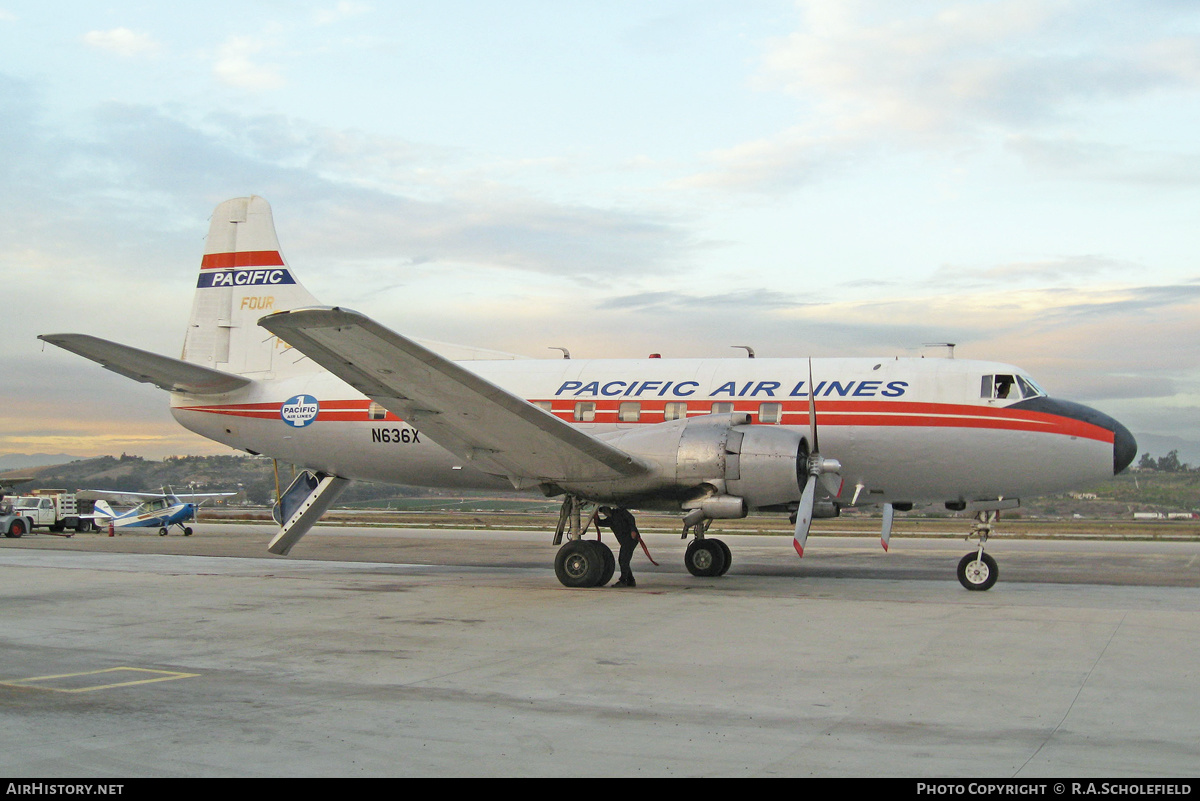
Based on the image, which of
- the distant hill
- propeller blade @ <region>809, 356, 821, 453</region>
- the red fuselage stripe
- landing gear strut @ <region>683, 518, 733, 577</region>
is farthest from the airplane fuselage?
the distant hill

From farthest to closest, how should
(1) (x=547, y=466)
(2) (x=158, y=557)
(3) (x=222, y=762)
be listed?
1. (2) (x=158, y=557)
2. (1) (x=547, y=466)
3. (3) (x=222, y=762)

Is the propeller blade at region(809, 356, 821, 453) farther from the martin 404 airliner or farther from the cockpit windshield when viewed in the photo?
the cockpit windshield

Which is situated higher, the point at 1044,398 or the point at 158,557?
the point at 1044,398

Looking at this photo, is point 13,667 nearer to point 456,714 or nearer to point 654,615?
point 456,714

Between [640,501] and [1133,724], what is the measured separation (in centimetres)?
917

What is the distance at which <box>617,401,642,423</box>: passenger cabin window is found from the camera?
1697 cm

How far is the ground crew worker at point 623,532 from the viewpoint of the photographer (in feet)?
50.0

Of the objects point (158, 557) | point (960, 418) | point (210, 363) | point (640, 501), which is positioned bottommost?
point (158, 557)

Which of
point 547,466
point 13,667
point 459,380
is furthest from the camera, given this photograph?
point 547,466

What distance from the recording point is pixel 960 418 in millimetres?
15734

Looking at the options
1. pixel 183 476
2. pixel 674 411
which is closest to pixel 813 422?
pixel 674 411

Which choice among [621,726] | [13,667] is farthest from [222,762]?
[13,667]

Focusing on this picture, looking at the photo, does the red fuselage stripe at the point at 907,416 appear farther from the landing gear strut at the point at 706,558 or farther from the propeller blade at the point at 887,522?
the landing gear strut at the point at 706,558

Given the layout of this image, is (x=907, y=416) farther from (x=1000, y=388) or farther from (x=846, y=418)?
(x=1000, y=388)
